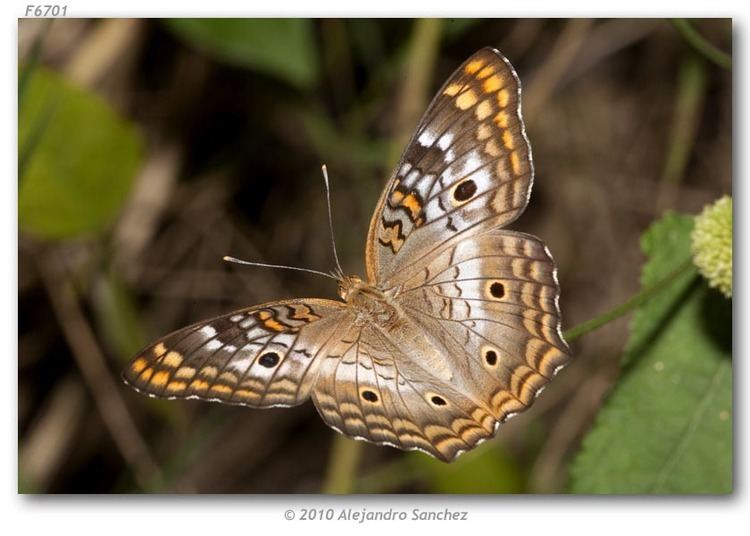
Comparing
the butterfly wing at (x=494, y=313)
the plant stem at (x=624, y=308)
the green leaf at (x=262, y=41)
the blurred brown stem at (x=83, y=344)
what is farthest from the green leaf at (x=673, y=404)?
the blurred brown stem at (x=83, y=344)

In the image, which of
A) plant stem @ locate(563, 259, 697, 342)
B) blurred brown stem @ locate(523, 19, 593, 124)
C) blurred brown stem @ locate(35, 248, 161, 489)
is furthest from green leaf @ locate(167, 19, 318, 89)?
plant stem @ locate(563, 259, 697, 342)

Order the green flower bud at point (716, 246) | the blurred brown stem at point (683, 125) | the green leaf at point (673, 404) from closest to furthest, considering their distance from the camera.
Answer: the green flower bud at point (716, 246)
the green leaf at point (673, 404)
the blurred brown stem at point (683, 125)

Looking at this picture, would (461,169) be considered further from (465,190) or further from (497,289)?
(497,289)

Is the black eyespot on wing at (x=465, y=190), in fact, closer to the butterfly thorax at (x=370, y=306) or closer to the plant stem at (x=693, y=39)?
the butterfly thorax at (x=370, y=306)

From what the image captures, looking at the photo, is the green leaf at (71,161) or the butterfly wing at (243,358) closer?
the butterfly wing at (243,358)

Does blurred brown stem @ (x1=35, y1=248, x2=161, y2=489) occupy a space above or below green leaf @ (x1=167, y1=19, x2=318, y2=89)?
below

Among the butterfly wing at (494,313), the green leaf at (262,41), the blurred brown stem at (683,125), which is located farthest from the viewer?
the blurred brown stem at (683,125)

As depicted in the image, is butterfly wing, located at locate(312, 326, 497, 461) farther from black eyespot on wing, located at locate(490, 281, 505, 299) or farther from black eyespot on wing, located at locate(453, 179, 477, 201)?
black eyespot on wing, located at locate(453, 179, 477, 201)

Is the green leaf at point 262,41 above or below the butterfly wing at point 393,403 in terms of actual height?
above

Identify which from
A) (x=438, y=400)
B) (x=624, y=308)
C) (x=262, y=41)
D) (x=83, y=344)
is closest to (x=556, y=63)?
(x=262, y=41)
